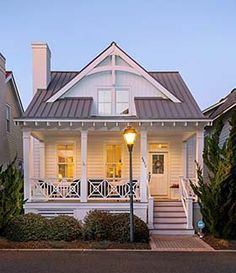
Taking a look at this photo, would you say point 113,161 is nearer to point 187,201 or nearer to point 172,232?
point 187,201

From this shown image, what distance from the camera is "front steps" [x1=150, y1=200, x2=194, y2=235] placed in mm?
13797

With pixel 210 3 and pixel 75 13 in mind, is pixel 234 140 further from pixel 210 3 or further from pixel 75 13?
pixel 75 13

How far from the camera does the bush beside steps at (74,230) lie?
1201 centimetres

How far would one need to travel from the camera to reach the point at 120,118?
14727 millimetres

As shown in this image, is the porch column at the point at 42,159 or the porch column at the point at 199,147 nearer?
the porch column at the point at 199,147

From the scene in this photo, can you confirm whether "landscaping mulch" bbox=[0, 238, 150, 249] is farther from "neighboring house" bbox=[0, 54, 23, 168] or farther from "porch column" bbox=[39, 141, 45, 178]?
"neighboring house" bbox=[0, 54, 23, 168]

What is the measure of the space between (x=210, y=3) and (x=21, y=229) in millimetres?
10227

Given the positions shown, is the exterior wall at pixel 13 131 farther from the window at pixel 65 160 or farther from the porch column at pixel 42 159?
the window at pixel 65 160

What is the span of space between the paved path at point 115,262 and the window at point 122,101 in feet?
24.0

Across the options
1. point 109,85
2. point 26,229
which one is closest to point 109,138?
point 109,85

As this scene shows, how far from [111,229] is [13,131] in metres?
11.5

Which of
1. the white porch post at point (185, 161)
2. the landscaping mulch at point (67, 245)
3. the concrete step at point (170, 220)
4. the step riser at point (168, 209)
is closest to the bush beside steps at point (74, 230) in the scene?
the landscaping mulch at point (67, 245)

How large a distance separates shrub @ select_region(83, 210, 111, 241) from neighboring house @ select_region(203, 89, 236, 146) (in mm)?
8493

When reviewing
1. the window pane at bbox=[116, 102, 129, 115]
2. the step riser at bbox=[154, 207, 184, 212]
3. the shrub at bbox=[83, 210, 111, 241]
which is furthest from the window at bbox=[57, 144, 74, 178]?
the shrub at bbox=[83, 210, 111, 241]
